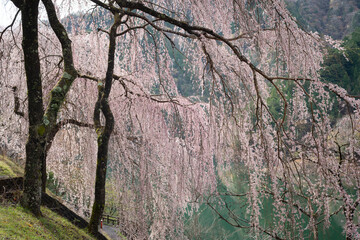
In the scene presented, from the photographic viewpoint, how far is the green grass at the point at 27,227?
9.16ft

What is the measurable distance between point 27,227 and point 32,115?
1.22m

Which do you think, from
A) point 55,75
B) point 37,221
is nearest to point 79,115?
point 55,75

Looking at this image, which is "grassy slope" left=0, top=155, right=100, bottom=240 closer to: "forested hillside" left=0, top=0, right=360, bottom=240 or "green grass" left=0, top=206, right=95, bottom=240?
"green grass" left=0, top=206, right=95, bottom=240

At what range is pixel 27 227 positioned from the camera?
297 centimetres

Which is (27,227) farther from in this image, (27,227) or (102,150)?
(102,150)

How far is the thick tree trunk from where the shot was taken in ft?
10.7

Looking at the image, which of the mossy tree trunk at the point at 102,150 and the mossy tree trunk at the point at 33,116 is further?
the mossy tree trunk at the point at 102,150

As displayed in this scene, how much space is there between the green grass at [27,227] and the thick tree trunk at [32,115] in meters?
0.16

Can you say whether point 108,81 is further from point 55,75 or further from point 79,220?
point 79,220

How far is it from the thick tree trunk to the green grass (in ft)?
0.54

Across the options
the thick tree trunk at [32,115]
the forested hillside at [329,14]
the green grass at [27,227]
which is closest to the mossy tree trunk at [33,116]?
the thick tree trunk at [32,115]

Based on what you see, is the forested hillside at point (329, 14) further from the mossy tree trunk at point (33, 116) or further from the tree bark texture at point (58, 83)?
the mossy tree trunk at point (33, 116)

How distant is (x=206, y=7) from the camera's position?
11.1ft

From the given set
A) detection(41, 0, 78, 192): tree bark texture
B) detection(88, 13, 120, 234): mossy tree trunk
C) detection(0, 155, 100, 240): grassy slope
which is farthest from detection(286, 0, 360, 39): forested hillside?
detection(0, 155, 100, 240): grassy slope
